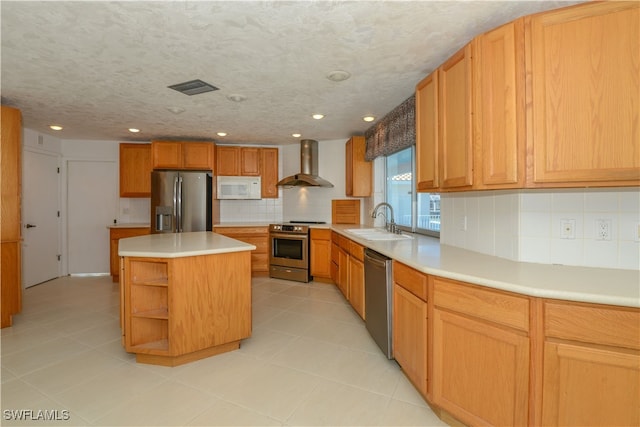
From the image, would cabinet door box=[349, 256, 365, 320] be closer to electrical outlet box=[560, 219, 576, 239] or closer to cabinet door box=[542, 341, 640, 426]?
electrical outlet box=[560, 219, 576, 239]

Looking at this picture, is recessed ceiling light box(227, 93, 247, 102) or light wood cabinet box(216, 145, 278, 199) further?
light wood cabinet box(216, 145, 278, 199)

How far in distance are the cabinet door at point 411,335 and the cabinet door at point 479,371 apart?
4.1 inches

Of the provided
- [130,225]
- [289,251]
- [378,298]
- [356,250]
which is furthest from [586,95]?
[130,225]

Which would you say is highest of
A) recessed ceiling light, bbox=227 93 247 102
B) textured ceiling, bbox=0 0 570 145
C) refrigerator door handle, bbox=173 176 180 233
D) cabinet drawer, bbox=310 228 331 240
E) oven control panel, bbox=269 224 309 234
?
recessed ceiling light, bbox=227 93 247 102

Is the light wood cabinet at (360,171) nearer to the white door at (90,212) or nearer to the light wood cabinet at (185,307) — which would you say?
the light wood cabinet at (185,307)

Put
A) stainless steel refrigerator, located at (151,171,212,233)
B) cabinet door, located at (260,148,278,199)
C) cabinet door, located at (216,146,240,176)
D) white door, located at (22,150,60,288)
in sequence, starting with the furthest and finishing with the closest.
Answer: cabinet door, located at (260,148,278,199) → cabinet door, located at (216,146,240,176) → stainless steel refrigerator, located at (151,171,212,233) → white door, located at (22,150,60,288)

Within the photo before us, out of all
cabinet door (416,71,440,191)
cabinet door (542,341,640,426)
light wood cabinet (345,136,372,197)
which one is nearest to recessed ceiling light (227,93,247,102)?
cabinet door (416,71,440,191)

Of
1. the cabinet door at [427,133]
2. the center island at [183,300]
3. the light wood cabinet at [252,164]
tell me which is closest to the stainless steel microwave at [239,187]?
the light wood cabinet at [252,164]

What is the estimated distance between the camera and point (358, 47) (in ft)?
6.63

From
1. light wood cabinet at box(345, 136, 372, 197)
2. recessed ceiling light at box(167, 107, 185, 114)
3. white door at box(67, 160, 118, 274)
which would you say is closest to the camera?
recessed ceiling light at box(167, 107, 185, 114)

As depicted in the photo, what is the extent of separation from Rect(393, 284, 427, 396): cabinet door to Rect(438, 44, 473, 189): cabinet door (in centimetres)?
82

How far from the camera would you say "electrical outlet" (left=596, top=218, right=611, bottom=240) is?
1.64m

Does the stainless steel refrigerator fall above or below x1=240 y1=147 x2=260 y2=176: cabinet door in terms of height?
below

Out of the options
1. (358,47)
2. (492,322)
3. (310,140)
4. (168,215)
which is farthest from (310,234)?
(492,322)
